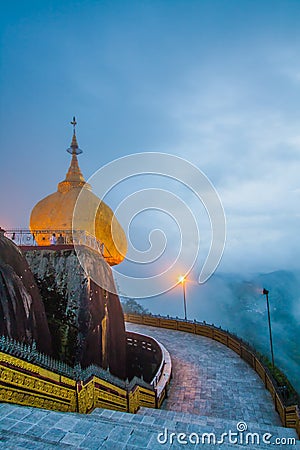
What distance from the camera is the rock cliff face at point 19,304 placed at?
8.68m

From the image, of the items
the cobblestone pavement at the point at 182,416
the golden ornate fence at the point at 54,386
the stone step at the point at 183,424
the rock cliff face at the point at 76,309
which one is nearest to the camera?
the cobblestone pavement at the point at 182,416

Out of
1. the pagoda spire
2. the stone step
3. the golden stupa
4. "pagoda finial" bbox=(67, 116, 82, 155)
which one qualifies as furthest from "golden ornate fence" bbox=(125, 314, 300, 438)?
"pagoda finial" bbox=(67, 116, 82, 155)

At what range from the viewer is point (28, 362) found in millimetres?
6031

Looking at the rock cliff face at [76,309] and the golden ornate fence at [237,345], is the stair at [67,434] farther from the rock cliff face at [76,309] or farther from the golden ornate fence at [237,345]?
the rock cliff face at [76,309]

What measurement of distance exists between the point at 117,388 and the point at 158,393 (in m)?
2.65

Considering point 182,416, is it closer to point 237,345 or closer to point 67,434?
point 67,434

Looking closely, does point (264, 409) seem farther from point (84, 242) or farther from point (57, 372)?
point (84, 242)

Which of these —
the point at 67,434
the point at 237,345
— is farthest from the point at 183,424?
the point at 237,345

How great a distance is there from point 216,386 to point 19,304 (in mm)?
7974

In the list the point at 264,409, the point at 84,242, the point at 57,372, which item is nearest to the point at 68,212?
the point at 84,242

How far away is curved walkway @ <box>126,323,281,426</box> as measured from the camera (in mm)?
9836

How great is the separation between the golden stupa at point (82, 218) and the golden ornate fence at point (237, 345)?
5.49 m

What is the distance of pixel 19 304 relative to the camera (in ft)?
30.9

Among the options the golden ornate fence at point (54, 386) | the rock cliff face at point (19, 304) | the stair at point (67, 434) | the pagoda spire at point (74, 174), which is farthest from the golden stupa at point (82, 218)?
the stair at point (67, 434)
